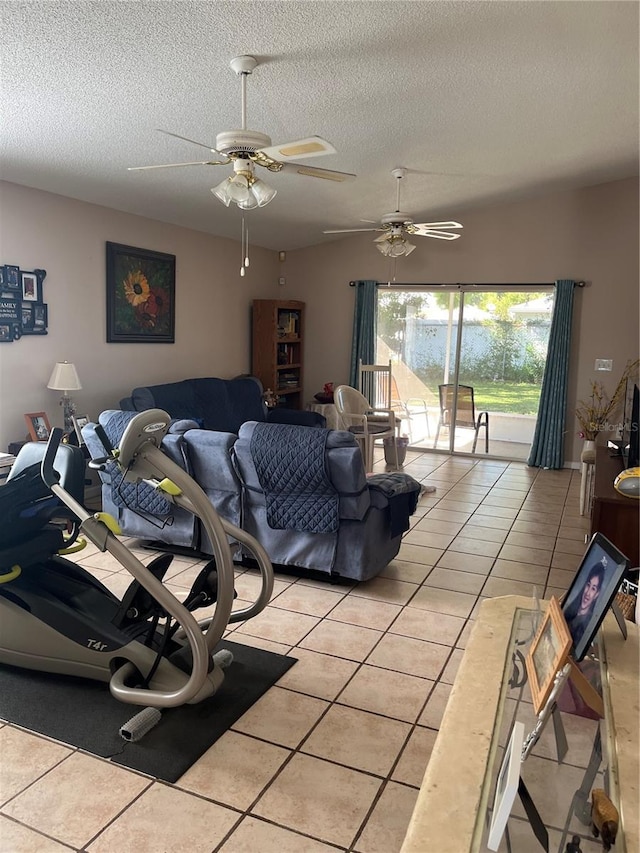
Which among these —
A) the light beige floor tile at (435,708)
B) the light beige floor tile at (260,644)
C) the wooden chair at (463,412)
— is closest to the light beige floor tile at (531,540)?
the light beige floor tile at (435,708)

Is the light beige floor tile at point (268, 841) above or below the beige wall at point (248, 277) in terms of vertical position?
below

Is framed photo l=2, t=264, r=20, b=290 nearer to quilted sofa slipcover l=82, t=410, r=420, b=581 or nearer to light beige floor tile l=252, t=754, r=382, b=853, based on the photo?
quilted sofa slipcover l=82, t=410, r=420, b=581

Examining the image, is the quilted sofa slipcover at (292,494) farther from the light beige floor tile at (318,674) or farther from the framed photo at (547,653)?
the framed photo at (547,653)

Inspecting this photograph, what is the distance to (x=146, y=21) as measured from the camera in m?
2.73

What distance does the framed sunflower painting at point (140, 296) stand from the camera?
219 inches

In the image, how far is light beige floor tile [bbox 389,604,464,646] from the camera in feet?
10.3

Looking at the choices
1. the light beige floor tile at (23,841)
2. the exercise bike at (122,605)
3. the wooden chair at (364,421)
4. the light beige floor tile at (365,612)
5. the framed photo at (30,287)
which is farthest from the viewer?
the wooden chair at (364,421)

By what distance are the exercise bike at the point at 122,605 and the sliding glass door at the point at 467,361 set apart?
5.44 meters

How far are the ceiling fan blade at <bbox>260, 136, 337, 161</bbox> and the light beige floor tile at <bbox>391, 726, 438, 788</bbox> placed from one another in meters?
2.46

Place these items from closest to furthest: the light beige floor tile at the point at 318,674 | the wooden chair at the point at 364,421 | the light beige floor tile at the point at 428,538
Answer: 1. the light beige floor tile at the point at 318,674
2. the light beige floor tile at the point at 428,538
3. the wooden chair at the point at 364,421

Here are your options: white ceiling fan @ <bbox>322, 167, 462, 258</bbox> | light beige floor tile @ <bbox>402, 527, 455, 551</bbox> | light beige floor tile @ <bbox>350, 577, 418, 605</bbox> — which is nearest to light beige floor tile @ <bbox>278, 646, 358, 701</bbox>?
light beige floor tile @ <bbox>350, 577, 418, 605</bbox>

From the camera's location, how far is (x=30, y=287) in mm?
4758

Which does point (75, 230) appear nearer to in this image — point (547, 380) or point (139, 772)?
point (139, 772)

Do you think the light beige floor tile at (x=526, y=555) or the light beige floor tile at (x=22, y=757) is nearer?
the light beige floor tile at (x=22, y=757)
